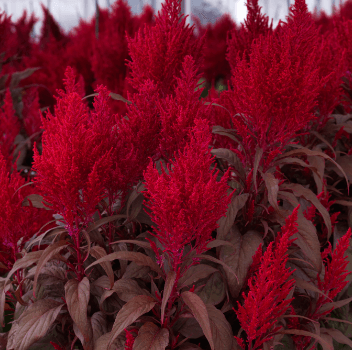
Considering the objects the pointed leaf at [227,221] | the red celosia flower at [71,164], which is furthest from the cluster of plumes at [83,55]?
the pointed leaf at [227,221]

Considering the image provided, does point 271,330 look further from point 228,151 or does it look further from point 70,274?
point 70,274

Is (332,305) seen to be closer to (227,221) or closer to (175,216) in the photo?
(227,221)

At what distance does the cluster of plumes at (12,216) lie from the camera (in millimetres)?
1119

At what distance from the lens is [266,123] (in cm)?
113

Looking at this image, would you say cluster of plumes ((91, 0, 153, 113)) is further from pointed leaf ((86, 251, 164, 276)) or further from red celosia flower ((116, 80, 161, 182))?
pointed leaf ((86, 251, 164, 276))

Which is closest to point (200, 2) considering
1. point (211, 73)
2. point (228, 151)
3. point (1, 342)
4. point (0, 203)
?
point (211, 73)

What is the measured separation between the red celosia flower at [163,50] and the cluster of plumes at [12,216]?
0.58 m

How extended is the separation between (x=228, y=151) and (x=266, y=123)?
0.18 m

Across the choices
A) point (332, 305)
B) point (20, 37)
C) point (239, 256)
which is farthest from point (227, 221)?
point (20, 37)

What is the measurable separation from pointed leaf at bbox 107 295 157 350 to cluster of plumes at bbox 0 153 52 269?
0.51 m

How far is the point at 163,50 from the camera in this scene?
49.0 inches

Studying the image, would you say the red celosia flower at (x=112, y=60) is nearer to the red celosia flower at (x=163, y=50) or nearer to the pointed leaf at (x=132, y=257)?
the red celosia flower at (x=163, y=50)

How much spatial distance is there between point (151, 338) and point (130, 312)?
0.11 meters

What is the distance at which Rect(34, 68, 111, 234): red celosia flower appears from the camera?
0.94 metres
